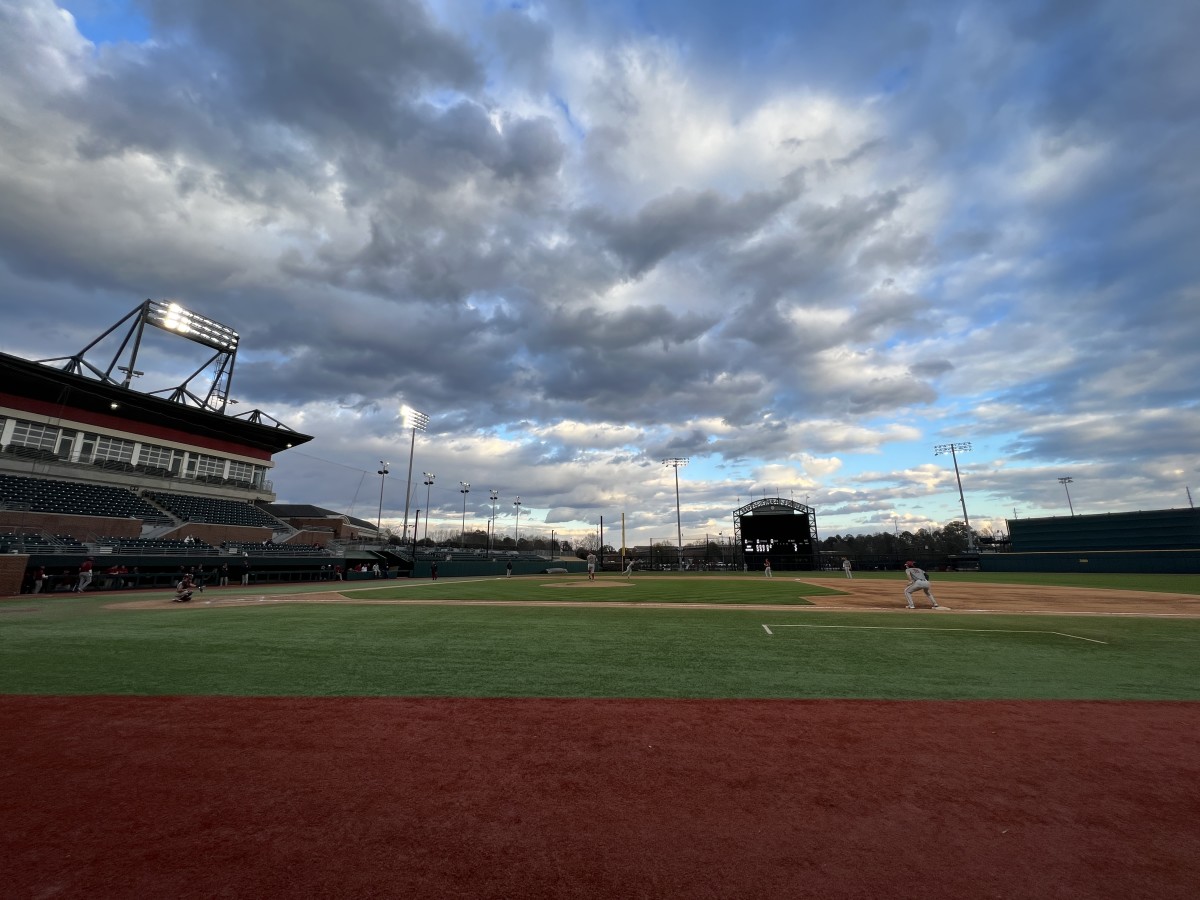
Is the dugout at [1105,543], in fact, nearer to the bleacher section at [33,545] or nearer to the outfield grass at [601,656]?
the outfield grass at [601,656]

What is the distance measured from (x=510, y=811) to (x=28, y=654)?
37.5 feet

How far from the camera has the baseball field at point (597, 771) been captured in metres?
3.40

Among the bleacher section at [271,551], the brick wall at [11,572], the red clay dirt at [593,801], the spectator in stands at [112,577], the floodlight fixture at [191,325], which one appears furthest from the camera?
the floodlight fixture at [191,325]

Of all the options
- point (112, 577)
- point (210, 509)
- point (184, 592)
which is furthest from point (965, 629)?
point (210, 509)

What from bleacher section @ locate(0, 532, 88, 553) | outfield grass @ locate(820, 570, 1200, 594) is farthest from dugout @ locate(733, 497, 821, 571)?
bleacher section @ locate(0, 532, 88, 553)

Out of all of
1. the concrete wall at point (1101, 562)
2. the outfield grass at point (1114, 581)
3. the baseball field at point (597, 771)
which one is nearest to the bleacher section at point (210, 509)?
the baseball field at point (597, 771)

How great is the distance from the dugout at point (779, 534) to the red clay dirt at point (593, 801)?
2128 inches

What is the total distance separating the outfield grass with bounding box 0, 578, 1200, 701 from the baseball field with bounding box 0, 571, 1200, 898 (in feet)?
0.31

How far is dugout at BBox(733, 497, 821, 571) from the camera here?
58000 millimetres

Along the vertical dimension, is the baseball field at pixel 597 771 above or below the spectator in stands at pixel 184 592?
below

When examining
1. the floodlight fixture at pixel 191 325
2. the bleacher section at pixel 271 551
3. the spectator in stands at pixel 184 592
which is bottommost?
the spectator in stands at pixel 184 592

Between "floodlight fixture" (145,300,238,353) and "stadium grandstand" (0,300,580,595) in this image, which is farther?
"floodlight fixture" (145,300,238,353)

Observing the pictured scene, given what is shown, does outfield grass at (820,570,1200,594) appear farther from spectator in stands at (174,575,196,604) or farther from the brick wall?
the brick wall

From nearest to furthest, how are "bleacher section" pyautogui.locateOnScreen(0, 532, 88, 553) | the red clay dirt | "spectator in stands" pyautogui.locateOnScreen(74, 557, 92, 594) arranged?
the red clay dirt < "spectator in stands" pyautogui.locateOnScreen(74, 557, 92, 594) < "bleacher section" pyautogui.locateOnScreen(0, 532, 88, 553)
